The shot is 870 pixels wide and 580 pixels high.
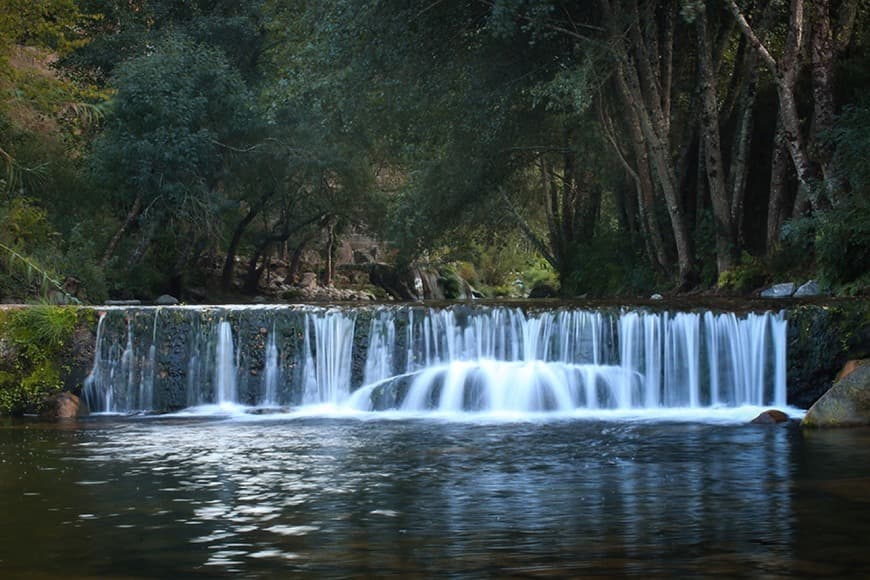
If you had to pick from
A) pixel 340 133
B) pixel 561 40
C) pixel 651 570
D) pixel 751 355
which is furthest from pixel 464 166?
pixel 651 570

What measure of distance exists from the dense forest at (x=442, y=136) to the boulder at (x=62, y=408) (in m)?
4.09

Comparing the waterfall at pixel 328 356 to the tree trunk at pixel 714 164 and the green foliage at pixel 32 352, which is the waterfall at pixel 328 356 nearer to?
the green foliage at pixel 32 352

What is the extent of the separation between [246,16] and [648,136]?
15684 millimetres

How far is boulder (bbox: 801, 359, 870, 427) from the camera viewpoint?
13.4 meters

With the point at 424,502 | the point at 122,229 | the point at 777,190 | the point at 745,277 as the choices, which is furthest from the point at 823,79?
the point at 122,229

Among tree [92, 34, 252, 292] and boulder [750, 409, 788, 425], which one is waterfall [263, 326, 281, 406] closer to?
boulder [750, 409, 788, 425]

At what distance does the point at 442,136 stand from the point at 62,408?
1461 centimetres

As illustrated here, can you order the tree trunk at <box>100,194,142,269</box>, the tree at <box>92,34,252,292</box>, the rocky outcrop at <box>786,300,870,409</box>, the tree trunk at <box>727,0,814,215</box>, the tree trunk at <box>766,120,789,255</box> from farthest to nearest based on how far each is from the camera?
the tree trunk at <box>100,194,142,269</box> → the tree at <box>92,34,252,292</box> → the tree trunk at <box>766,120,789,255</box> → the tree trunk at <box>727,0,814,215</box> → the rocky outcrop at <box>786,300,870,409</box>

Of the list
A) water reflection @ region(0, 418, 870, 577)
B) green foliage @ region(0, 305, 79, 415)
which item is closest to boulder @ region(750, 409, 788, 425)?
water reflection @ region(0, 418, 870, 577)

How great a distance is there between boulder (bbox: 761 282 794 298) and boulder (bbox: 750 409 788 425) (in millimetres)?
6965

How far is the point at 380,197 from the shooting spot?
35.6 meters

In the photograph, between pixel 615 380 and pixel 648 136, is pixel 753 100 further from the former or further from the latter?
pixel 615 380

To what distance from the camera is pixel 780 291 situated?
2120cm

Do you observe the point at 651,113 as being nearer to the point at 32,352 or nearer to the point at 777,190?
the point at 777,190
